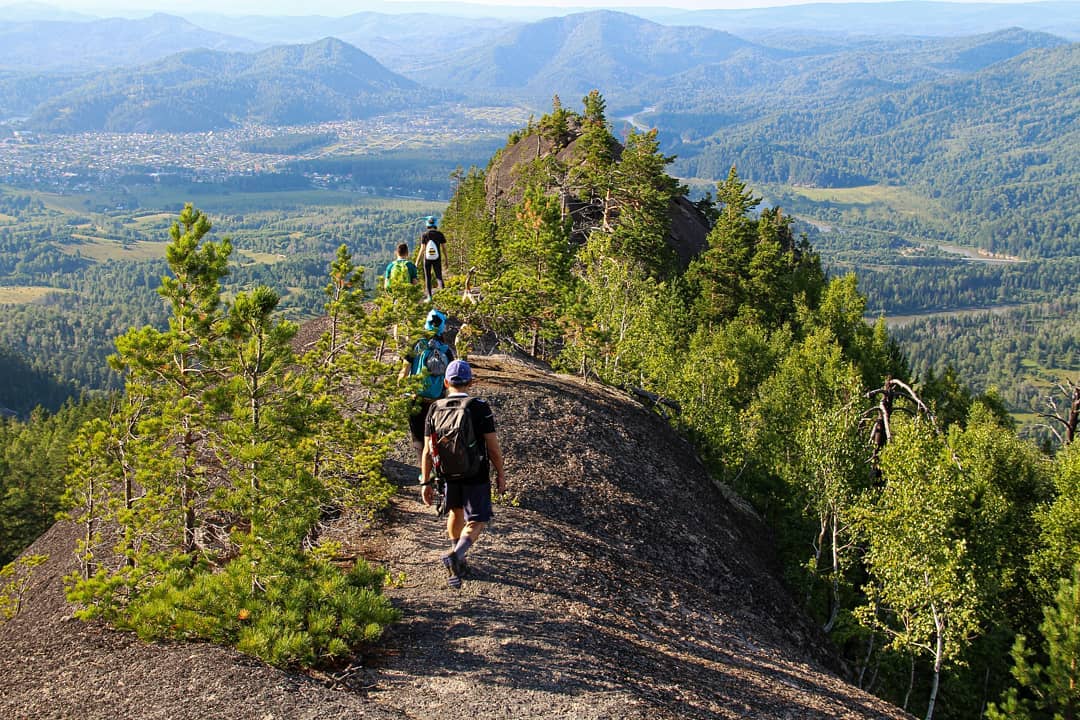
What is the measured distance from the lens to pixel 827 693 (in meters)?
13.6

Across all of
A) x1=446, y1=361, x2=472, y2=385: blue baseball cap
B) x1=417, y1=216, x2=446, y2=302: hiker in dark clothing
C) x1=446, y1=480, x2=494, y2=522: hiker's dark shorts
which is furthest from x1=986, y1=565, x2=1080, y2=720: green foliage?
x1=417, y1=216, x2=446, y2=302: hiker in dark clothing

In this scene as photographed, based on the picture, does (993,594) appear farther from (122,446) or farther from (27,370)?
(27,370)

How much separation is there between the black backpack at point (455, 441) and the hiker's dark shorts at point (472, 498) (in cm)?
25

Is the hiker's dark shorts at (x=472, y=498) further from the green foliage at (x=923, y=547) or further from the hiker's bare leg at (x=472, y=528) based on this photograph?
the green foliage at (x=923, y=547)

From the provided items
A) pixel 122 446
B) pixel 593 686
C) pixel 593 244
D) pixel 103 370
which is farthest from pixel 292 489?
pixel 103 370

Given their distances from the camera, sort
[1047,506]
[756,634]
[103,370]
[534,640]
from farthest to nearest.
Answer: [103,370], [1047,506], [756,634], [534,640]

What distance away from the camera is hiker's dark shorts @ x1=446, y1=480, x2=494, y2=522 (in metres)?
11.7

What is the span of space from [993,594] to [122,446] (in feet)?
78.8

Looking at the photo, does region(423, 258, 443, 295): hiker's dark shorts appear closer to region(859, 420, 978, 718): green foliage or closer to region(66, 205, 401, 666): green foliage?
region(66, 205, 401, 666): green foliage

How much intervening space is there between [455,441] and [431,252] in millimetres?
11927

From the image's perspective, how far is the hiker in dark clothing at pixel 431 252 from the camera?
22.0 metres

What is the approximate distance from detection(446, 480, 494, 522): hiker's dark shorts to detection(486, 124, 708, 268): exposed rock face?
43.9m

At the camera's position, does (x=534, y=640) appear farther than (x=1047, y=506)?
No

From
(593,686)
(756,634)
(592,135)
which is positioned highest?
(592,135)
